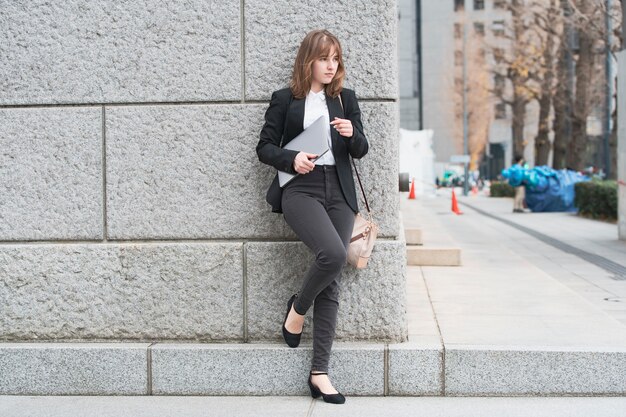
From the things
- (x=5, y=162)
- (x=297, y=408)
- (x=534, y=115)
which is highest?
(x=534, y=115)

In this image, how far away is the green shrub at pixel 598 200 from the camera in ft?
65.9

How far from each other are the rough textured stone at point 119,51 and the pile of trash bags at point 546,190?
20.6 meters

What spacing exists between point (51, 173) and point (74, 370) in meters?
1.20

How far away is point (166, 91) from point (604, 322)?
3192 millimetres

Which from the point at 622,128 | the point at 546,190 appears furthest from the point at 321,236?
the point at 546,190

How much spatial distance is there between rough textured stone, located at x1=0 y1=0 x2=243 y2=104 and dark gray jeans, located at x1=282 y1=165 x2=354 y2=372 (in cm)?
82

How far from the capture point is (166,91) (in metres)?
5.53

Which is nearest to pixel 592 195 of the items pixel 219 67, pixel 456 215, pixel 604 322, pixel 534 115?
pixel 456 215

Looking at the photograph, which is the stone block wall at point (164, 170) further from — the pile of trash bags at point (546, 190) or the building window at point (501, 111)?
the building window at point (501, 111)

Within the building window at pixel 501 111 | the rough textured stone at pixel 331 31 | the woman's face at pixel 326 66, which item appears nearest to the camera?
the woman's face at pixel 326 66

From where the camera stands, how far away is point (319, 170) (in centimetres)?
509

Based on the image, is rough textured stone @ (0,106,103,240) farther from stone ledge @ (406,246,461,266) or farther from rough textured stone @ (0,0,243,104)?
stone ledge @ (406,246,461,266)

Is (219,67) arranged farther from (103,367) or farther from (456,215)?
(456,215)

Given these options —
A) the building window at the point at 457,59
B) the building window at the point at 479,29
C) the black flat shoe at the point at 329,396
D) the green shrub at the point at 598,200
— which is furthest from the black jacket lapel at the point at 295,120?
the building window at the point at 457,59
